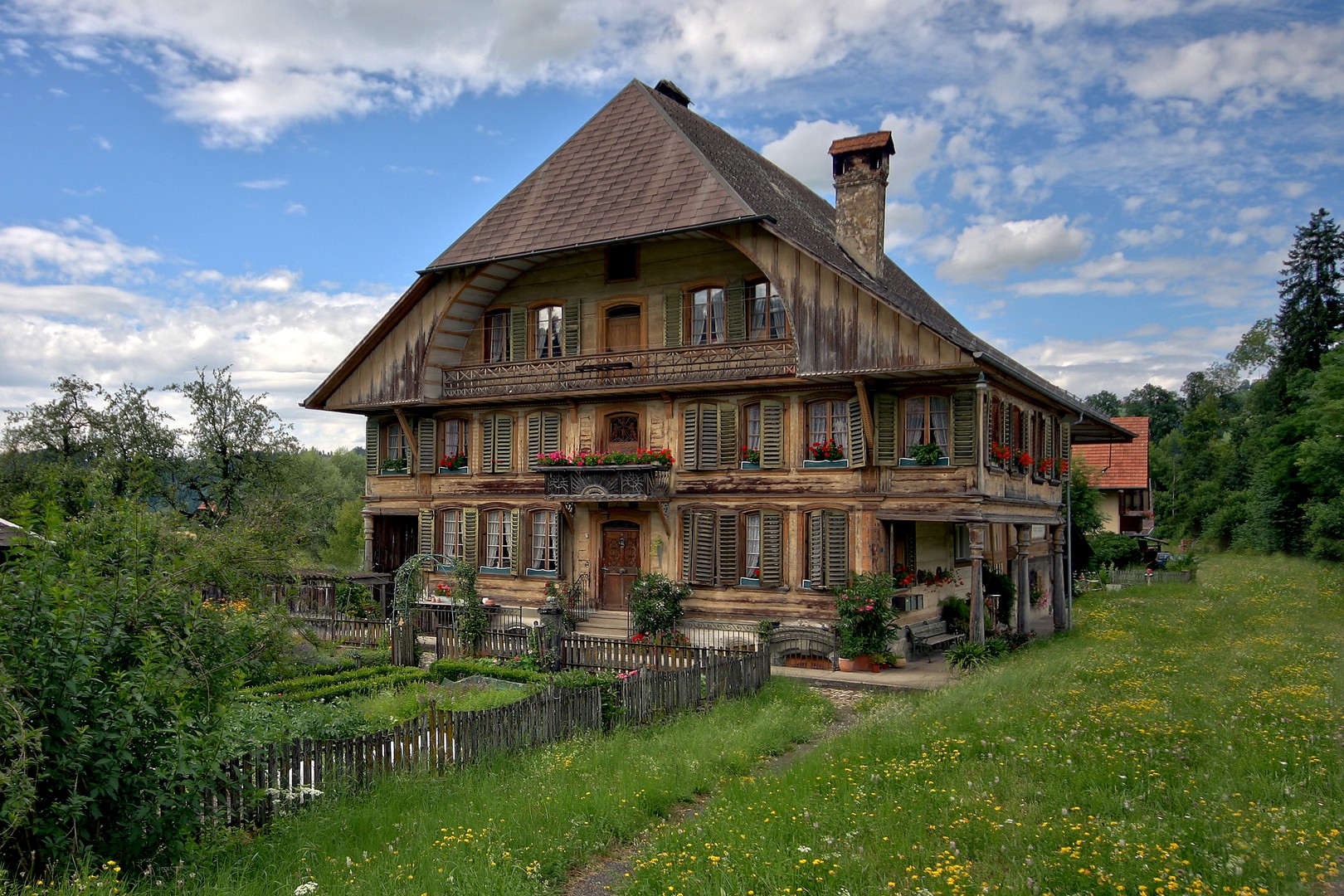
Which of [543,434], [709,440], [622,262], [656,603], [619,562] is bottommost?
[656,603]

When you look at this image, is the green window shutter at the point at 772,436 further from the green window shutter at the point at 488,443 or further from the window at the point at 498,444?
the green window shutter at the point at 488,443

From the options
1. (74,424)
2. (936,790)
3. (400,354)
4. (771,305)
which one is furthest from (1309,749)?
(74,424)

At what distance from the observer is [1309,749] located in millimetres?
10125

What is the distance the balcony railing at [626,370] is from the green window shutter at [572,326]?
2.11 feet

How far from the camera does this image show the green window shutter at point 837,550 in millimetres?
21109

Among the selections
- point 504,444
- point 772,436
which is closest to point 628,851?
point 772,436

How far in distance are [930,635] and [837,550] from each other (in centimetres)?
342

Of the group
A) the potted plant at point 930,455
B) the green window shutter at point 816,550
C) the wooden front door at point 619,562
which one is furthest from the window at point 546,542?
the potted plant at point 930,455

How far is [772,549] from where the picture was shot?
73.0 ft

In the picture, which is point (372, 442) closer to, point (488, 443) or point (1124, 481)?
point (488, 443)

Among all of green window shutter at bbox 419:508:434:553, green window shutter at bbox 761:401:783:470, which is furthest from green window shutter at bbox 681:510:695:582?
green window shutter at bbox 419:508:434:553

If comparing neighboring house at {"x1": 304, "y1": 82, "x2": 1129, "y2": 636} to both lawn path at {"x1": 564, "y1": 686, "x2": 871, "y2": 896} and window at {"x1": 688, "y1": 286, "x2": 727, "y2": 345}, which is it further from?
lawn path at {"x1": 564, "y1": 686, "x2": 871, "y2": 896}

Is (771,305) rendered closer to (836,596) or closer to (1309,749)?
(836,596)

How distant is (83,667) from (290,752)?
2.84 metres
